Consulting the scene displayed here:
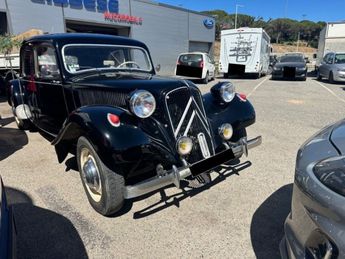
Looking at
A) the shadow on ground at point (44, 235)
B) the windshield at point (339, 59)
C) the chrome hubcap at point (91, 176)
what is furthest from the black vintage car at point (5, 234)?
the windshield at point (339, 59)

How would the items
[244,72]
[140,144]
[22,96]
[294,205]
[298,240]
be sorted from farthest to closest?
[244,72] → [22,96] → [140,144] → [294,205] → [298,240]

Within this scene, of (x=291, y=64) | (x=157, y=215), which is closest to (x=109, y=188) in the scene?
(x=157, y=215)

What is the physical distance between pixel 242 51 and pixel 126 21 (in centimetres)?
824

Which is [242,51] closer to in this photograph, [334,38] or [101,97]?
[334,38]

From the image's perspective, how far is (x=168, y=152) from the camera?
3.15 m

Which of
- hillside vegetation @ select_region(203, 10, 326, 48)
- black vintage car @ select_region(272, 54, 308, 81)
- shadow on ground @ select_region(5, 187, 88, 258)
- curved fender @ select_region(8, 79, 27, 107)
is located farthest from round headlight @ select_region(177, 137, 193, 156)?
hillside vegetation @ select_region(203, 10, 326, 48)

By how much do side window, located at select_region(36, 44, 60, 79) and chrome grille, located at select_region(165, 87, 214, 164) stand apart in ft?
5.91

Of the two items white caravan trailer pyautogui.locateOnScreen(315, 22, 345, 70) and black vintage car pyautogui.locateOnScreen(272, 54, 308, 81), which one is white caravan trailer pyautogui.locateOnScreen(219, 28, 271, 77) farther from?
white caravan trailer pyautogui.locateOnScreen(315, 22, 345, 70)

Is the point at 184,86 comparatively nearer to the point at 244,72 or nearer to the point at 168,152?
the point at 168,152

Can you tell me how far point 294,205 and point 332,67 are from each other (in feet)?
53.4

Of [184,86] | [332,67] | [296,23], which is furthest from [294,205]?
[296,23]

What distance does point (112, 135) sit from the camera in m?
2.87

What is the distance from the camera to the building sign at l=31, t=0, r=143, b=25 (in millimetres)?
16891

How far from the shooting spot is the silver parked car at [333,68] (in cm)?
1530
